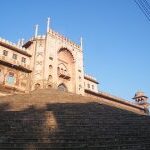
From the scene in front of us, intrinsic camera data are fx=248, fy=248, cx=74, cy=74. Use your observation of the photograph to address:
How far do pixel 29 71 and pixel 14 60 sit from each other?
2.61 meters

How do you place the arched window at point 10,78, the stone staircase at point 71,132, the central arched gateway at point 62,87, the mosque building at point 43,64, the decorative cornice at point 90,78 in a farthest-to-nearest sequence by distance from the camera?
the decorative cornice at point 90,78 → the central arched gateway at point 62,87 → the mosque building at point 43,64 → the arched window at point 10,78 → the stone staircase at point 71,132

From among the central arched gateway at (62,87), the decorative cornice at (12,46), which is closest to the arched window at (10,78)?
the decorative cornice at (12,46)

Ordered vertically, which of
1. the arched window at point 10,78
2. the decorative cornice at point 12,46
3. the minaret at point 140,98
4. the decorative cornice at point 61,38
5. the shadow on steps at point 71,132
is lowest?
the shadow on steps at point 71,132

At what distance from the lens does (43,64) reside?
113 feet

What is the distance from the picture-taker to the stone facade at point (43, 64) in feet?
107

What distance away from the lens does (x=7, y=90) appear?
31078 millimetres

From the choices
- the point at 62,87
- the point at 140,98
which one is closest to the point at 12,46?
the point at 62,87

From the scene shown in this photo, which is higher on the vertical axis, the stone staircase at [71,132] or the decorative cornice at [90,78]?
the decorative cornice at [90,78]

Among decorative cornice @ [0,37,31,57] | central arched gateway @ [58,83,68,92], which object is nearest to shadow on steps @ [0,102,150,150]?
decorative cornice @ [0,37,31,57]

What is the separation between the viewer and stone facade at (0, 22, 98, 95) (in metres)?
32.6

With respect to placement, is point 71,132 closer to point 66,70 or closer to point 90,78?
point 66,70

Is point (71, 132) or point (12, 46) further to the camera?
point (12, 46)

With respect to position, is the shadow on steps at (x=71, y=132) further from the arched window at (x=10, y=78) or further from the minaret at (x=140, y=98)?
the minaret at (x=140, y=98)

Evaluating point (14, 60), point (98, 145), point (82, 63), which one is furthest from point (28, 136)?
point (82, 63)
